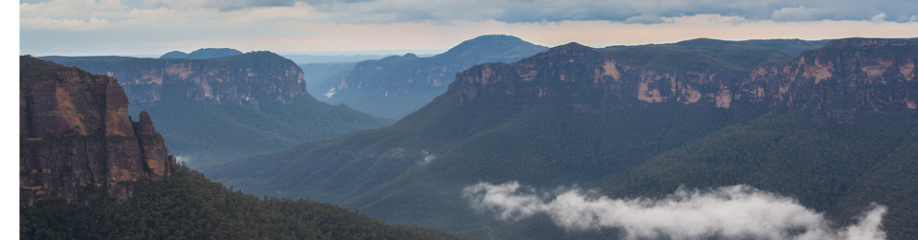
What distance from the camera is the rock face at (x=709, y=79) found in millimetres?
108125

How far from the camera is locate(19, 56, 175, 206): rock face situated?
167ft

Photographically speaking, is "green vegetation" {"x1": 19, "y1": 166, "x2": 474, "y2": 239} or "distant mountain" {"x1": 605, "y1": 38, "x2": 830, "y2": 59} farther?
"distant mountain" {"x1": 605, "y1": 38, "x2": 830, "y2": 59}

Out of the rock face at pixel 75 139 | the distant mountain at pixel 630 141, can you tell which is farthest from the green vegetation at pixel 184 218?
the distant mountain at pixel 630 141

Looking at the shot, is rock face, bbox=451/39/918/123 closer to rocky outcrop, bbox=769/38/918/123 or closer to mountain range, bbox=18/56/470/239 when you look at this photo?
rocky outcrop, bbox=769/38/918/123

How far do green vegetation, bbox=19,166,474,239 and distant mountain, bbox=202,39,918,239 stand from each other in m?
39.6

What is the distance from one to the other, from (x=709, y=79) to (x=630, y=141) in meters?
22.4

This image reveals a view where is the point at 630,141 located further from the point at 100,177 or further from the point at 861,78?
the point at 100,177

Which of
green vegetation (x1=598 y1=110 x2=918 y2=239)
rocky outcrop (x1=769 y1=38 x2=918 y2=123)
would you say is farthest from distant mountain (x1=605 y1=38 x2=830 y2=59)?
green vegetation (x1=598 y1=110 x2=918 y2=239)

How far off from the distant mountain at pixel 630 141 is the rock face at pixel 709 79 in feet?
0.86

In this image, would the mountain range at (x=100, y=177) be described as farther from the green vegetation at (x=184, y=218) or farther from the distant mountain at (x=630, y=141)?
the distant mountain at (x=630, y=141)

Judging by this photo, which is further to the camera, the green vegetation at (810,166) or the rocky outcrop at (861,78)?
the rocky outcrop at (861,78)

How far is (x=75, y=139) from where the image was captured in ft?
174

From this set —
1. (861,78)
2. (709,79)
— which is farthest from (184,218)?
(709,79)

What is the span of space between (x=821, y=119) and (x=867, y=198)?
28075 millimetres
